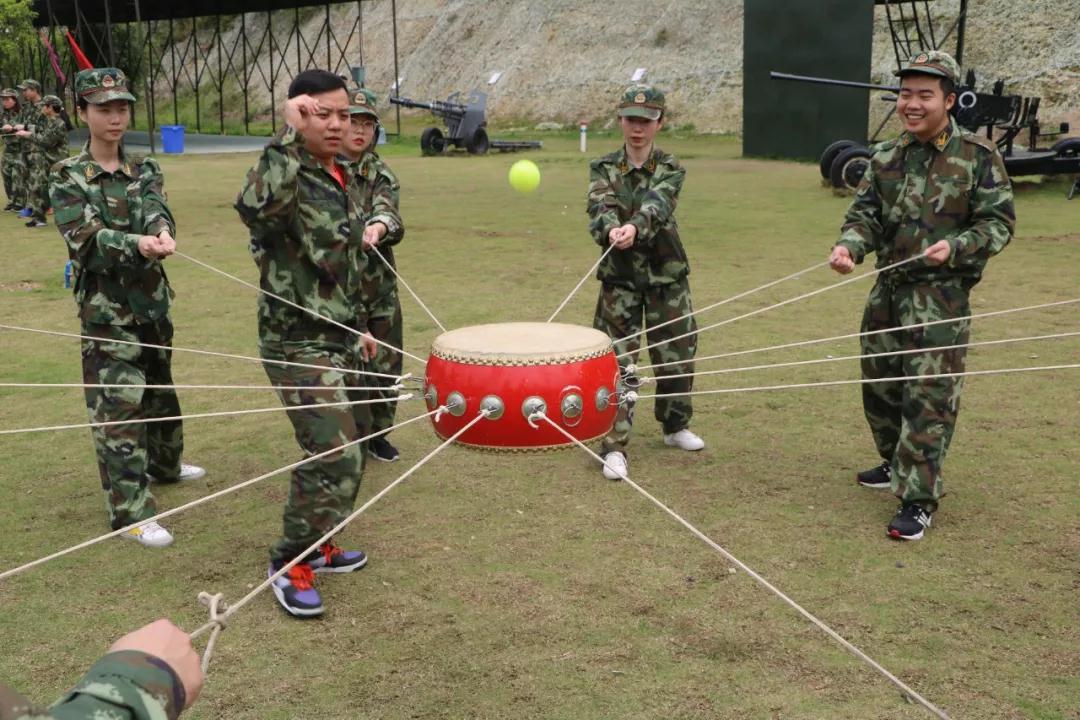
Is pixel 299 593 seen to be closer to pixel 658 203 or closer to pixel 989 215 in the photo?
pixel 658 203

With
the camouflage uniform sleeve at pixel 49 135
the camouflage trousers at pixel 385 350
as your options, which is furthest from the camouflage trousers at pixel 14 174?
the camouflage trousers at pixel 385 350

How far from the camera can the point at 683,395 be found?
5414 mm

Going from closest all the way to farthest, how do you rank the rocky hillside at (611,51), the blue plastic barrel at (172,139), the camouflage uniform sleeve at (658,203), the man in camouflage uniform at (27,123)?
the camouflage uniform sleeve at (658,203) → the man in camouflage uniform at (27,123) → the rocky hillside at (611,51) → the blue plastic barrel at (172,139)

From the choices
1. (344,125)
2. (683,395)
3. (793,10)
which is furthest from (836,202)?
(344,125)

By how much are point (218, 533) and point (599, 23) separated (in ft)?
125

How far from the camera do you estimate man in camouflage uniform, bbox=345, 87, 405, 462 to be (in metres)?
5.14

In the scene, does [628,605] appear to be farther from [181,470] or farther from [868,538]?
[181,470]

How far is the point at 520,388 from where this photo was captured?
317cm

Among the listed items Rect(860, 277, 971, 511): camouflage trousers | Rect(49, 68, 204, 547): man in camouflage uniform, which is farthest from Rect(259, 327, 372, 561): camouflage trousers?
Rect(860, 277, 971, 511): camouflage trousers

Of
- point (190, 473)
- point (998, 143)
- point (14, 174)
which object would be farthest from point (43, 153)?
point (998, 143)

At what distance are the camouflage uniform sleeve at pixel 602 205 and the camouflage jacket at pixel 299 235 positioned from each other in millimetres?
1439

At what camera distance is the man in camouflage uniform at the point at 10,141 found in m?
14.0

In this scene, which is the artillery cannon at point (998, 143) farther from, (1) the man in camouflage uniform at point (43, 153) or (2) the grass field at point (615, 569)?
(1) the man in camouflage uniform at point (43, 153)

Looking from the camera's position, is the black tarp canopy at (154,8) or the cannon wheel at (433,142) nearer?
the cannon wheel at (433,142)
